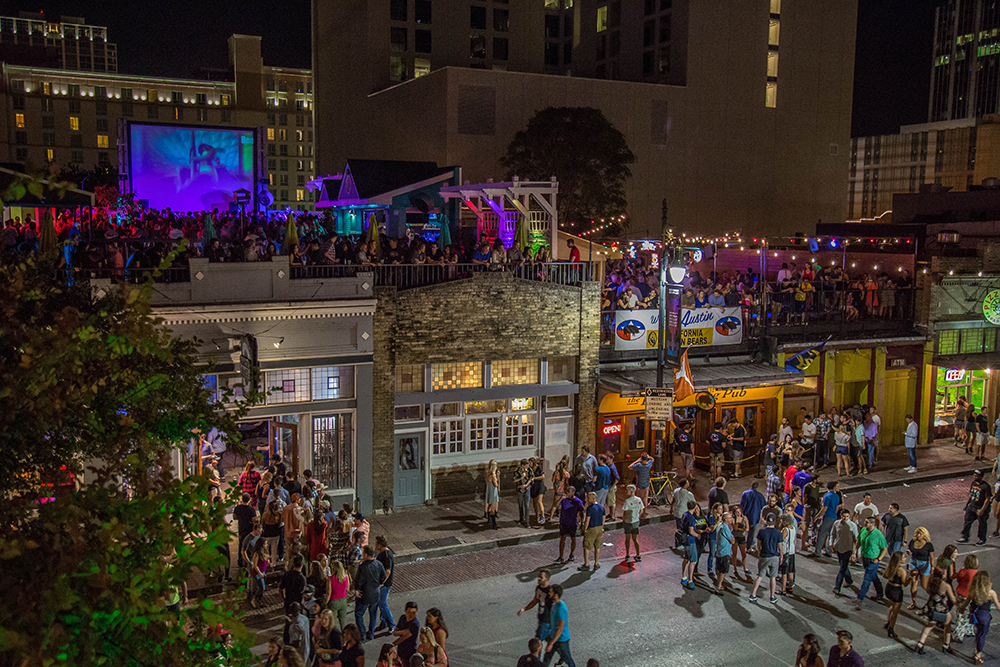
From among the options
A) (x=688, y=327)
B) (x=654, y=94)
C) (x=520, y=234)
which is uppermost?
(x=654, y=94)

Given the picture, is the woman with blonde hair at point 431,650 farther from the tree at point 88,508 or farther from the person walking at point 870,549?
the person walking at point 870,549

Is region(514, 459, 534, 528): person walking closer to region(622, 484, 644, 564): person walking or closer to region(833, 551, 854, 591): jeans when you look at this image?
region(622, 484, 644, 564): person walking

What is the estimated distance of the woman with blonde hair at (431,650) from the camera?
11.2 metres

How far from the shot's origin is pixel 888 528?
1655cm

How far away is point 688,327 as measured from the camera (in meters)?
24.5

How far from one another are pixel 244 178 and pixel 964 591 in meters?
22.6

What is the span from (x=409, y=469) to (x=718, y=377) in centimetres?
861

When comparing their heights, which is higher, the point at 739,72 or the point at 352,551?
the point at 739,72

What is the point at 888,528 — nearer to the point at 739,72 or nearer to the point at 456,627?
the point at 456,627

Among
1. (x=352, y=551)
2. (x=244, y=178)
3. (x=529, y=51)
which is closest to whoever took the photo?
(x=352, y=551)

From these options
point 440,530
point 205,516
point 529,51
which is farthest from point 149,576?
point 529,51

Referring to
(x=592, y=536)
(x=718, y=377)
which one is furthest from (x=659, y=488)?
(x=592, y=536)

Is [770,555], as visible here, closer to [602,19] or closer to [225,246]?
[225,246]

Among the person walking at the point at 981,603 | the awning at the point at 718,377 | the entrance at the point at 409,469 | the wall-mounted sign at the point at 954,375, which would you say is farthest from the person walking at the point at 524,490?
the wall-mounted sign at the point at 954,375
